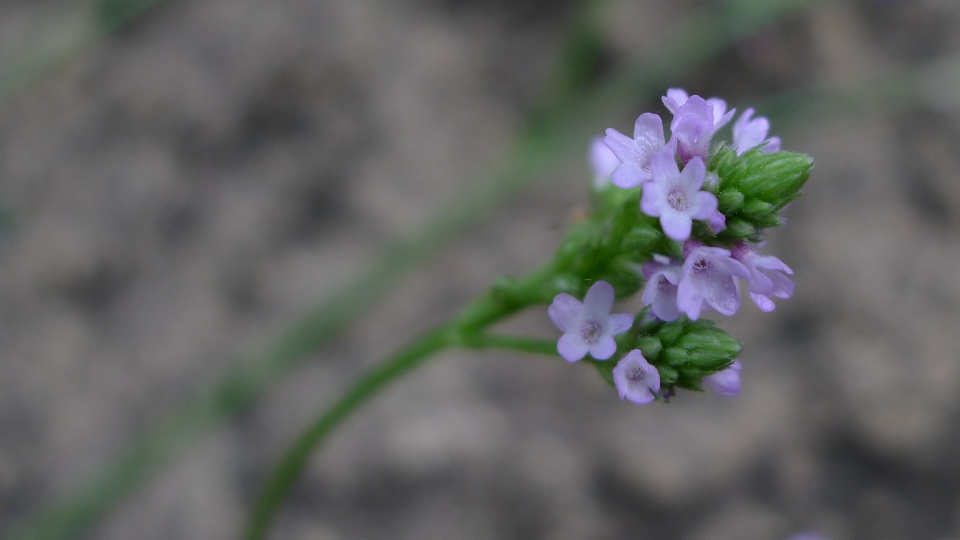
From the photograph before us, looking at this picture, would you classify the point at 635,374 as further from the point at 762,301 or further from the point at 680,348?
the point at 762,301

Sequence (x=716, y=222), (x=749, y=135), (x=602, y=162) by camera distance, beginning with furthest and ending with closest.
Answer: (x=602, y=162), (x=749, y=135), (x=716, y=222)

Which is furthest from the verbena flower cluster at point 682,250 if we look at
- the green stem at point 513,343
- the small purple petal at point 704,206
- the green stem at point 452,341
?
the green stem at point 452,341

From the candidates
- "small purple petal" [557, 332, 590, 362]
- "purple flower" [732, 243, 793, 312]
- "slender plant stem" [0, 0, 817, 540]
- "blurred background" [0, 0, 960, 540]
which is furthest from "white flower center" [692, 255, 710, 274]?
"slender plant stem" [0, 0, 817, 540]

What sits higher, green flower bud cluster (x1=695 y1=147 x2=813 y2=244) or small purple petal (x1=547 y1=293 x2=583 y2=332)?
green flower bud cluster (x1=695 y1=147 x2=813 y2=244)

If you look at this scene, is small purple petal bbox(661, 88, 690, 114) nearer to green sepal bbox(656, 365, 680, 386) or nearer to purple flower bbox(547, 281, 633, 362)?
→ purple flower bbox(547, 281, 633, 362)

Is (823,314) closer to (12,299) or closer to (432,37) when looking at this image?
(432,37)

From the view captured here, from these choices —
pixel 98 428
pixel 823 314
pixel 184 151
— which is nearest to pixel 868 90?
pixel 823 314

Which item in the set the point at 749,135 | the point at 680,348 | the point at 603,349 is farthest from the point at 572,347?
the point at 749,135

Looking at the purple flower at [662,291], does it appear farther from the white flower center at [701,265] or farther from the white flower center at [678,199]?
the white flower center at [678,199]
